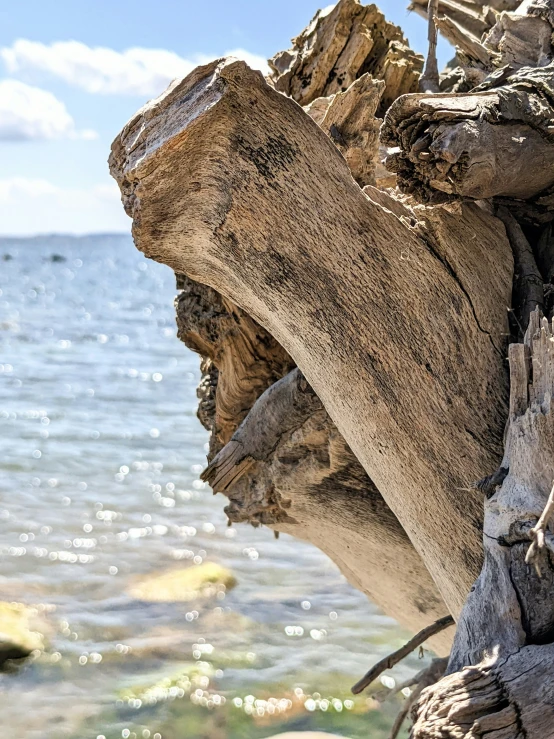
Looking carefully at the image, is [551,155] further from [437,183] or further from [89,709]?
[89,709]

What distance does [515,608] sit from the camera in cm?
181

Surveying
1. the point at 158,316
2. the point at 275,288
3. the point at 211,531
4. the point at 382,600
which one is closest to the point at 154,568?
the point at 211,531

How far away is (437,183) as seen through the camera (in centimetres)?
228

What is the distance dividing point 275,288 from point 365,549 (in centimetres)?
137

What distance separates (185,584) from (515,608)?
24.5ft

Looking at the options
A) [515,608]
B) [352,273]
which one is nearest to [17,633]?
[352,273]

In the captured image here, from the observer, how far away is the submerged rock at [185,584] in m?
8.71

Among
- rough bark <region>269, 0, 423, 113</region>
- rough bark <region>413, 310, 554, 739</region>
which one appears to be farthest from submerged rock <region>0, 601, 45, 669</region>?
rough bark <region>413, 310, 554, 739</region>

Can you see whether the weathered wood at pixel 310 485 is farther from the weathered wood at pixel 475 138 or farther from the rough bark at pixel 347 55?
the rough bark at pixel 347 55

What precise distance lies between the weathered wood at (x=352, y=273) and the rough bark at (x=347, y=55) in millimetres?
1544

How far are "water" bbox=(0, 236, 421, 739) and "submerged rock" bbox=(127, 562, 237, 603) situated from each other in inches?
4.4

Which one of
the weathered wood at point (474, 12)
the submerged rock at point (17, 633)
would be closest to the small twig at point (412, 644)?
the weathered wood at point (474, 12)

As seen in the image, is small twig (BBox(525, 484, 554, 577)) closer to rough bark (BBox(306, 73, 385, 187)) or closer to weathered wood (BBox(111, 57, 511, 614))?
weathered wood (BBox(111, 57, 511, 614))

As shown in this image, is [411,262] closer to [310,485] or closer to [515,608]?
[515,608]
